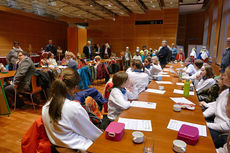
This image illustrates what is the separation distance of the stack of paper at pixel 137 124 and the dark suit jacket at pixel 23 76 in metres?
2.71

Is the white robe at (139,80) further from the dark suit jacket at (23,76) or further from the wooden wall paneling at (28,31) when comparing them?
the wooden wall paneling at (28,31)

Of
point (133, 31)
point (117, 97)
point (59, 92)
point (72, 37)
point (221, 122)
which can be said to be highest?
point (133, 31)

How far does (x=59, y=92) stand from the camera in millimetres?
1210

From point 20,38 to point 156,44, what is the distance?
9.63m

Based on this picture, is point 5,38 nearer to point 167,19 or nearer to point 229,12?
point 167,19

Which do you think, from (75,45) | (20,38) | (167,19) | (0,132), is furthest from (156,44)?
(0,132)

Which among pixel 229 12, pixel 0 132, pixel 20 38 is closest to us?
pixel 0 132

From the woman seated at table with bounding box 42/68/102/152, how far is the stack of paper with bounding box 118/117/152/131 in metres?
0.36

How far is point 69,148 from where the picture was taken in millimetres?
1216

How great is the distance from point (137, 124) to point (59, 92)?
76 centimetres

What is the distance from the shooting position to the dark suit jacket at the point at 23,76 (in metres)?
3.33

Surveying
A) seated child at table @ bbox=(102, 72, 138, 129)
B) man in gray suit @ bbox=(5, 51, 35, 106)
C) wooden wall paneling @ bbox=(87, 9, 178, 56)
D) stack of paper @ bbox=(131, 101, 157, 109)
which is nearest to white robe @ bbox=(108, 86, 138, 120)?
seated child at table @ bbox=(102, 72, 138, 129)

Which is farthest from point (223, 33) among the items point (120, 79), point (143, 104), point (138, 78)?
point (120, 79)

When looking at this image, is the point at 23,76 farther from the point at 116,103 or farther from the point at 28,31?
the point at 28,31
